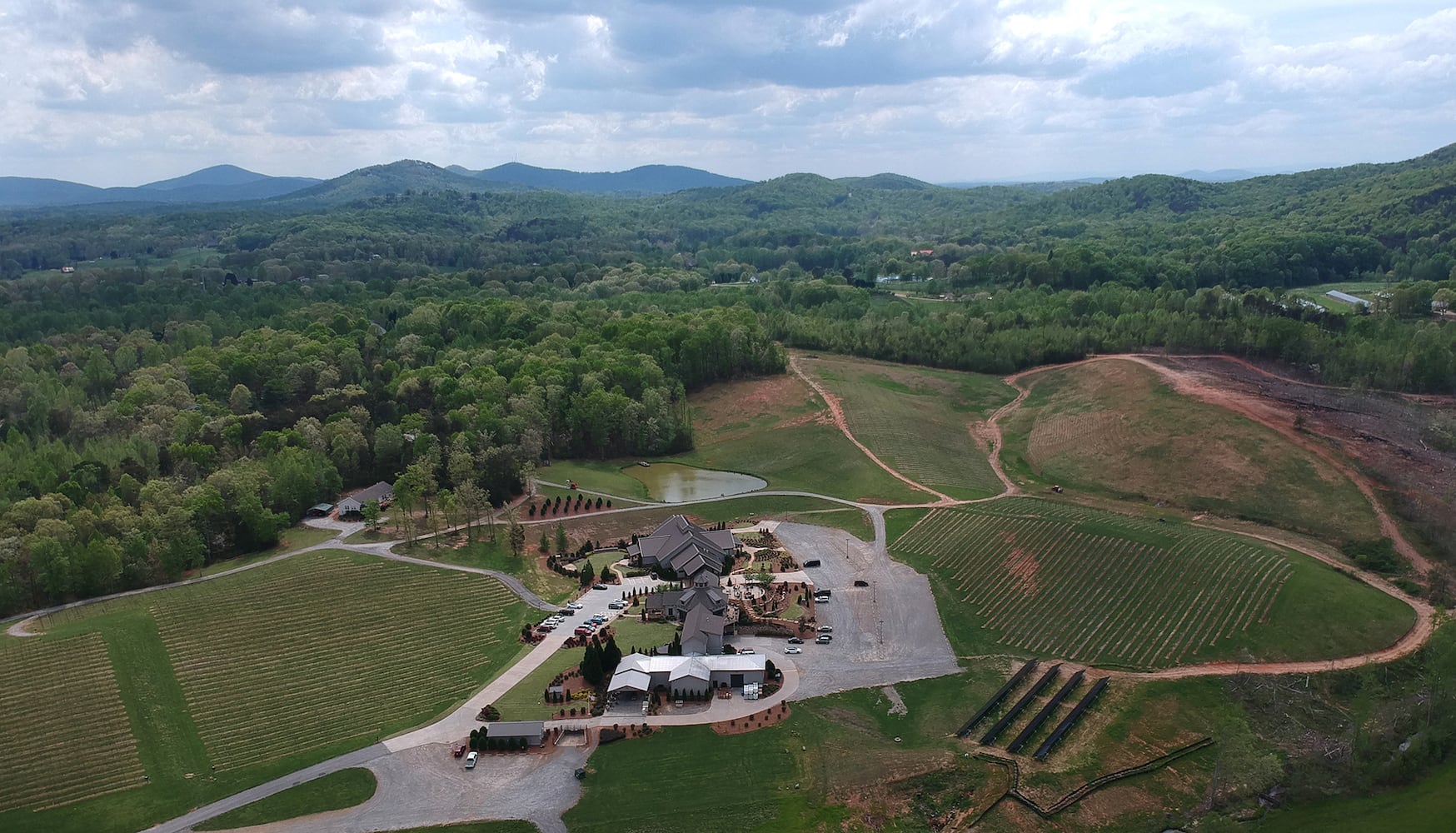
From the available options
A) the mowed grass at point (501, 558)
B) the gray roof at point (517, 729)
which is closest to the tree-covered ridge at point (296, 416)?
the mowed grass at point (501, 558)

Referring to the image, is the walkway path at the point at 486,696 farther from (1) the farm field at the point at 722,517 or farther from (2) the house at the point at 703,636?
(2) the house at the point at 703,636


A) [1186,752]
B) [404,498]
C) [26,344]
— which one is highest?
[26,344]

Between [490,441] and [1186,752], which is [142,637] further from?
[1186,752]

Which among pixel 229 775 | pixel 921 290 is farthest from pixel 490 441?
pixel 921 290

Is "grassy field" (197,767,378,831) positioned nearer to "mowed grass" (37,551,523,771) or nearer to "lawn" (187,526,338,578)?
"mowed grass" (37,551,523,771)

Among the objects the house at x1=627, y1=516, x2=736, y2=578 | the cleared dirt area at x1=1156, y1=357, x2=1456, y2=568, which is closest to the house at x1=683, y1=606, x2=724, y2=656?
the house at x1=627, y1=516, x2=736, y2=578
